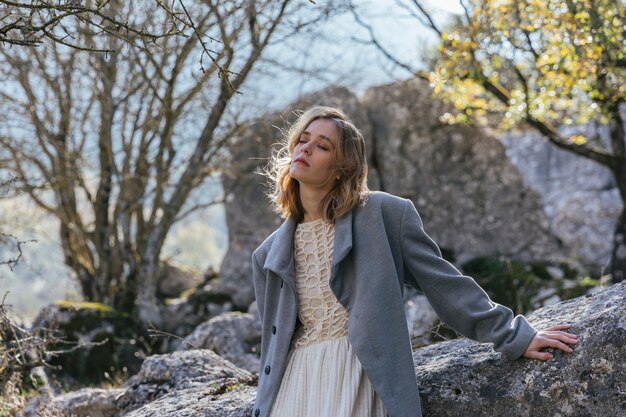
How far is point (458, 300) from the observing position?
3.30 metres

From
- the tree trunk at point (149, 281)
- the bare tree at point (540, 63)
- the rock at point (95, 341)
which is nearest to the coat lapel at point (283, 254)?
the bare tree at point (540, 63)

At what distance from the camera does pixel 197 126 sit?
387 inches

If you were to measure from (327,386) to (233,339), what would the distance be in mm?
3919

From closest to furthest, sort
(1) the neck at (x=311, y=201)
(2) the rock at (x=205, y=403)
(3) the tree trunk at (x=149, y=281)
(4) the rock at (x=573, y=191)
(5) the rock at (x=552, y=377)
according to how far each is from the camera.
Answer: (5) the rock at (x=552, y=377)
(1) the neck at (x=311, y=201)
(2) the rock at (x=205, y=403)
(3) the tree trunk at (x=149, y=281)
(4) the rock at (x=573, y=191)

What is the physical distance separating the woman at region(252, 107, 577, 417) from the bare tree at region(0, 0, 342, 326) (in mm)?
5607

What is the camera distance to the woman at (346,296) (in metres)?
3.19

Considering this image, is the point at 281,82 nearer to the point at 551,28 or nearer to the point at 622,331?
the point at 551,28

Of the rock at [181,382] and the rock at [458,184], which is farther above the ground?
the rock at [458,184]

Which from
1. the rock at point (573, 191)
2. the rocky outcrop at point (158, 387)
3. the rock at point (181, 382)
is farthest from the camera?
the rock at point (573, 191)

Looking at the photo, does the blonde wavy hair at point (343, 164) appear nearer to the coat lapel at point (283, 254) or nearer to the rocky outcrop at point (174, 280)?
the coat lapel at point (283, 254)

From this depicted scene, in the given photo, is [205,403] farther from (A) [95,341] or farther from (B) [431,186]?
(B) [431,186]

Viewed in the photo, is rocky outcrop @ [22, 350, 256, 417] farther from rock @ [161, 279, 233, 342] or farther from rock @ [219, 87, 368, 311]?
rock @ [219, 87, 368, 311]

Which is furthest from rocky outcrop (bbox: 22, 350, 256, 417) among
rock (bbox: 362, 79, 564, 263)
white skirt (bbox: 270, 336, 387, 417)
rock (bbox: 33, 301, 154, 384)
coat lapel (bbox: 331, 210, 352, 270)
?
rock (bbox: 362, 79, 564, 263)

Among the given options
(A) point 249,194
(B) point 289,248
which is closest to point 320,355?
(B) point 289,248
